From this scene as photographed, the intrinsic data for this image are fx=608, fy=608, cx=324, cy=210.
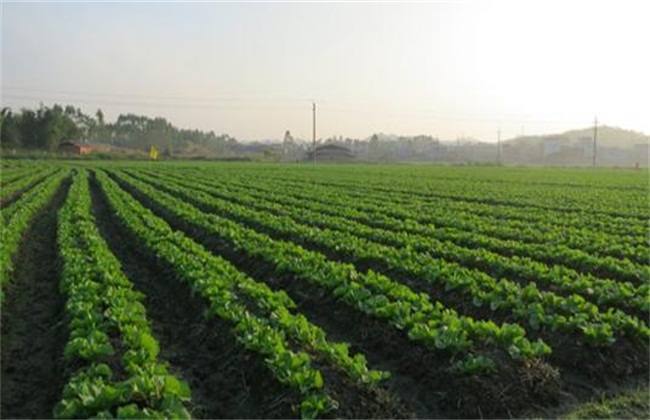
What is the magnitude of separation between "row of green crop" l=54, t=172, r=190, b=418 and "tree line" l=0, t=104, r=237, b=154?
285 ft

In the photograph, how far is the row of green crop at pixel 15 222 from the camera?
36.4 feet

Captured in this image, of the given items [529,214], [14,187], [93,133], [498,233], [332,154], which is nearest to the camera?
[498,233]

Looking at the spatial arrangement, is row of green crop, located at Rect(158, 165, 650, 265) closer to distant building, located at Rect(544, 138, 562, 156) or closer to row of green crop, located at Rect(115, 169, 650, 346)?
row of green crop, located at Rect(115, 169, 650, 346)

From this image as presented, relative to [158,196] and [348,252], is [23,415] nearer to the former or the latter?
[348,252]

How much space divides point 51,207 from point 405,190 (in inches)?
→ 648

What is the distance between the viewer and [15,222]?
51.6 ft

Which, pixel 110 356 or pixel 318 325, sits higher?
pixel 110 356

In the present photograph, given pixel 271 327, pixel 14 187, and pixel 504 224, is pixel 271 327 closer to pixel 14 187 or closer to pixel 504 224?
pixel 504 224

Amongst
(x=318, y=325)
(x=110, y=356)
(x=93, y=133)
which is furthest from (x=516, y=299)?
(x=93, y=133)

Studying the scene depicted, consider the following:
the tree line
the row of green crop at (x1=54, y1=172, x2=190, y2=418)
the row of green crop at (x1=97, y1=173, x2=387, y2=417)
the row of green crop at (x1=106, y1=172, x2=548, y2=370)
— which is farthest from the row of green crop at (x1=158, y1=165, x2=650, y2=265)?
the tree line

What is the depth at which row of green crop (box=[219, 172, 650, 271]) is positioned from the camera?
12469 mm

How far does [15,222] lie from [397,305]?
11.9 m

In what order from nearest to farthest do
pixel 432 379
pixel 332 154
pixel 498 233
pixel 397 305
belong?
pixel 432 379 → pixel 397 305 → pixel 498 233 → pixel 332 154

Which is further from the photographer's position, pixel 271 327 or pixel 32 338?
pixel 32 338
